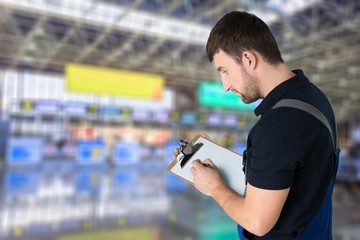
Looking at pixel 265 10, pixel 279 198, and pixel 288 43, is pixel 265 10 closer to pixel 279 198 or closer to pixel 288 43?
pixel 288 43

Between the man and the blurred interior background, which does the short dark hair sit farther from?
the blurred interior background

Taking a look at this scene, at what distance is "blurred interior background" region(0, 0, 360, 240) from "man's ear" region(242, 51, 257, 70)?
2952 mm

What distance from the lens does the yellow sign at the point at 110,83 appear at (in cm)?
1100

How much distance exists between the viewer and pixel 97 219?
4.12 m

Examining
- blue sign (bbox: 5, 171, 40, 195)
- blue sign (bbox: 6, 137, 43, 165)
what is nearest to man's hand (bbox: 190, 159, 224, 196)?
blue sign (bbox: 5, 171, 40, 195)

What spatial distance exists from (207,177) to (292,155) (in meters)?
0.26

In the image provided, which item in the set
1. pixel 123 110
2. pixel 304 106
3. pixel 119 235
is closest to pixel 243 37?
pixel 304 106

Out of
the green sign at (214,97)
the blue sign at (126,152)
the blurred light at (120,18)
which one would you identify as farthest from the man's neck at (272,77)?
the blue sign at (126,152)

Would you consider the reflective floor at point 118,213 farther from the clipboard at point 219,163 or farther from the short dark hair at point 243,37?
the short dark hair at point 243,37

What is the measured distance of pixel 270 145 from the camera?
0.74 meters

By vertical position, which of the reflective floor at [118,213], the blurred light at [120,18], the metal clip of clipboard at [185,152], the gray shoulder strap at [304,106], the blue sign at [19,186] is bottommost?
the blue sign at [19,186]

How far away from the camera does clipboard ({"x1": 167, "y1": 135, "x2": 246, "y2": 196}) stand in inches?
38.8

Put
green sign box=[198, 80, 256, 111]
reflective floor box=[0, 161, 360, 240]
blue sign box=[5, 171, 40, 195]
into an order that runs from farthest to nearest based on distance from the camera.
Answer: green sign box=[198, 80, 256, 111]
blue sign box=[5, 171, 40, 195]
reflective floor box=[0, 161, 360, 240]

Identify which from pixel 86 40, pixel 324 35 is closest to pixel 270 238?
pixel 324 35
